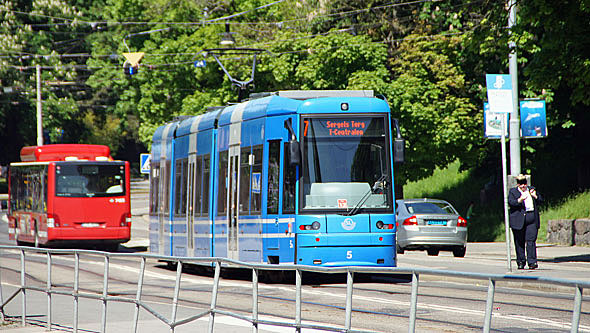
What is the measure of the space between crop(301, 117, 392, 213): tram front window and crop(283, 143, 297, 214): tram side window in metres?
0.19

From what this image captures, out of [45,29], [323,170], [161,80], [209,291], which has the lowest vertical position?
[209,291]

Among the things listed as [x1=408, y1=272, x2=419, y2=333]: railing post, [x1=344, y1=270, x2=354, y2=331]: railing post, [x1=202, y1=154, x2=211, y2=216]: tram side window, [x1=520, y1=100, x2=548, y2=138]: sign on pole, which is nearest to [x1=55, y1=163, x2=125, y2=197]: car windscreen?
[x1=202, y1=154, x2=211, y2=216]: tram side window

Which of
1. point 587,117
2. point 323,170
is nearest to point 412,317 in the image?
point 323,170

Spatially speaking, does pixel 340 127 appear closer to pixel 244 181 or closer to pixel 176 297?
pixel 244 181

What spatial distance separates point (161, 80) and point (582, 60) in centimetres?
3233

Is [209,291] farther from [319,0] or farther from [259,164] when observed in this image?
[319,0]

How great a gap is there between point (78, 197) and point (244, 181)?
1321 centimetres

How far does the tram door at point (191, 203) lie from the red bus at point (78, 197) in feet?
30.5

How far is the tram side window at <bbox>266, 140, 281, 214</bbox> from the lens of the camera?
17.0 metres

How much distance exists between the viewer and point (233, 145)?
1909cm

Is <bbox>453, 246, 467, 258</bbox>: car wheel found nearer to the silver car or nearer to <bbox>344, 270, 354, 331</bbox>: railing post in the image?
the silver car

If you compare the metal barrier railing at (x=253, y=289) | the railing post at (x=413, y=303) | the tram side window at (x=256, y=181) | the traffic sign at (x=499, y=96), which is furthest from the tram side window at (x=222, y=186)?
the railing post at (x=413, y=303)

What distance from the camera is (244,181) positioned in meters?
18.3

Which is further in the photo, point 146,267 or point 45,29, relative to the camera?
point 45,29
